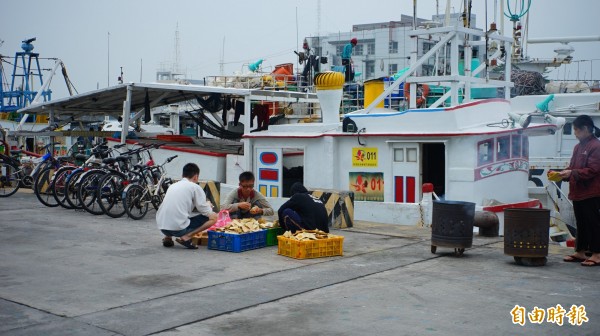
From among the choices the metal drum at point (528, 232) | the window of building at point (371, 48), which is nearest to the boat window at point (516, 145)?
the metal drum at point (528, 232)

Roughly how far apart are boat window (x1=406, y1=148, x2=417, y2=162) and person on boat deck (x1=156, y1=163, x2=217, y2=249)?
5479 mm

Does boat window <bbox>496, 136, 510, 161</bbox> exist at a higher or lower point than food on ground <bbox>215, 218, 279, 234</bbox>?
higher

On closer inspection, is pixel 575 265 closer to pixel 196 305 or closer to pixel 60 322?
pixel 196 305

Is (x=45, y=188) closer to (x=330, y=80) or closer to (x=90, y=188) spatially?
(x=90, y=188)

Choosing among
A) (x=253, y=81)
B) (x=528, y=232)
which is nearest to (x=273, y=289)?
(x=528, y=232)

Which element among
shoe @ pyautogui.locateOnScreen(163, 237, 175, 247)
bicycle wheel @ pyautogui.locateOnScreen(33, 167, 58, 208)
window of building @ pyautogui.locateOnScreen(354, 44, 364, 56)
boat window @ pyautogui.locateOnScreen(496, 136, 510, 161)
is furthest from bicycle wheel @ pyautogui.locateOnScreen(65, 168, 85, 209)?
window of building @ pyautogui.locateOnScreen(354, 44, 364, 56)

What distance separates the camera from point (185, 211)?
1025 centimetres

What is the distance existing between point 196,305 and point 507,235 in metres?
4.46

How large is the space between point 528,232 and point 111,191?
8436 mm

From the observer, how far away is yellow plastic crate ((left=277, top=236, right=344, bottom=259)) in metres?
9.66

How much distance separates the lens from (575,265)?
930cm

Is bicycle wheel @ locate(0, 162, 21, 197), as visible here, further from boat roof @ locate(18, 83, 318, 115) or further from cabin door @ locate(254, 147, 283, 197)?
cabin door @ locate(254, 147, 283, 197)

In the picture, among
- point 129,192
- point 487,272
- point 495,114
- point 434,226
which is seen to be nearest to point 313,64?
point 495,114

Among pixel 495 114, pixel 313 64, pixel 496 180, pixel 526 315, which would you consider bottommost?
pixel 526 315
